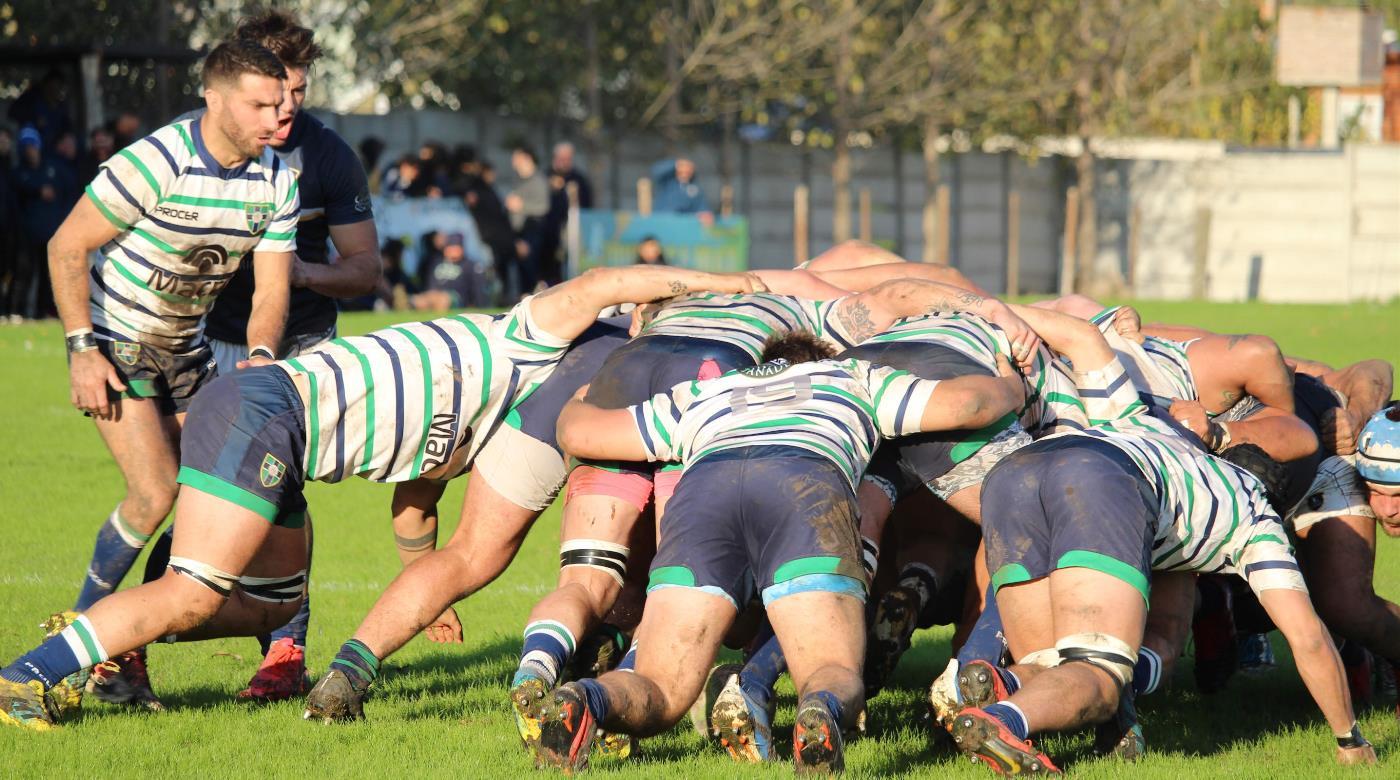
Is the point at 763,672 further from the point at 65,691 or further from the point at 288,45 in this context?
the point at 288,45

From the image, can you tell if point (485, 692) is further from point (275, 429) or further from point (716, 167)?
point (716, 167)

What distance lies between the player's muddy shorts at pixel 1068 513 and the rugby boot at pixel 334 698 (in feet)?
7.20

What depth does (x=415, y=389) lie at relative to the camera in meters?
6.14

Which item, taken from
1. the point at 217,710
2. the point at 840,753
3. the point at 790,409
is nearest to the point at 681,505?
the point at 790,409

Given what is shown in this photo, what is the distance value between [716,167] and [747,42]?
7.74ft

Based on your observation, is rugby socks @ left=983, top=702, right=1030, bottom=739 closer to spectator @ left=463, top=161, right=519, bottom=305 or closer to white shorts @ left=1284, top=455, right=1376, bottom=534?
white shorts @ left=1284, top=455, right=1376, bottom=534

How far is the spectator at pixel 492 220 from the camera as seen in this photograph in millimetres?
21703

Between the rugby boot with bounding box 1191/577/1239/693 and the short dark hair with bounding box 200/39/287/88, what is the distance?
13.8 ft

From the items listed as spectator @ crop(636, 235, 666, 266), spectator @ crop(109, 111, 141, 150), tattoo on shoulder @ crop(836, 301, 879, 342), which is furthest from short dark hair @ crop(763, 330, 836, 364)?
spectator @ crop(636, 235, 666, 266)

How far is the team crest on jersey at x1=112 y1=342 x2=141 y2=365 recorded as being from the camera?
21.4 ft

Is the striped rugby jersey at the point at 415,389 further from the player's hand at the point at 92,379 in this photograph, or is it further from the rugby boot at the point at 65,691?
the rugby boot at the point at 65,691

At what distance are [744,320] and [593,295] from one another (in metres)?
0.56

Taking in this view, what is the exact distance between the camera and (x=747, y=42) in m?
31.0

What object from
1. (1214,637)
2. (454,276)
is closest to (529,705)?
(1214,637)
